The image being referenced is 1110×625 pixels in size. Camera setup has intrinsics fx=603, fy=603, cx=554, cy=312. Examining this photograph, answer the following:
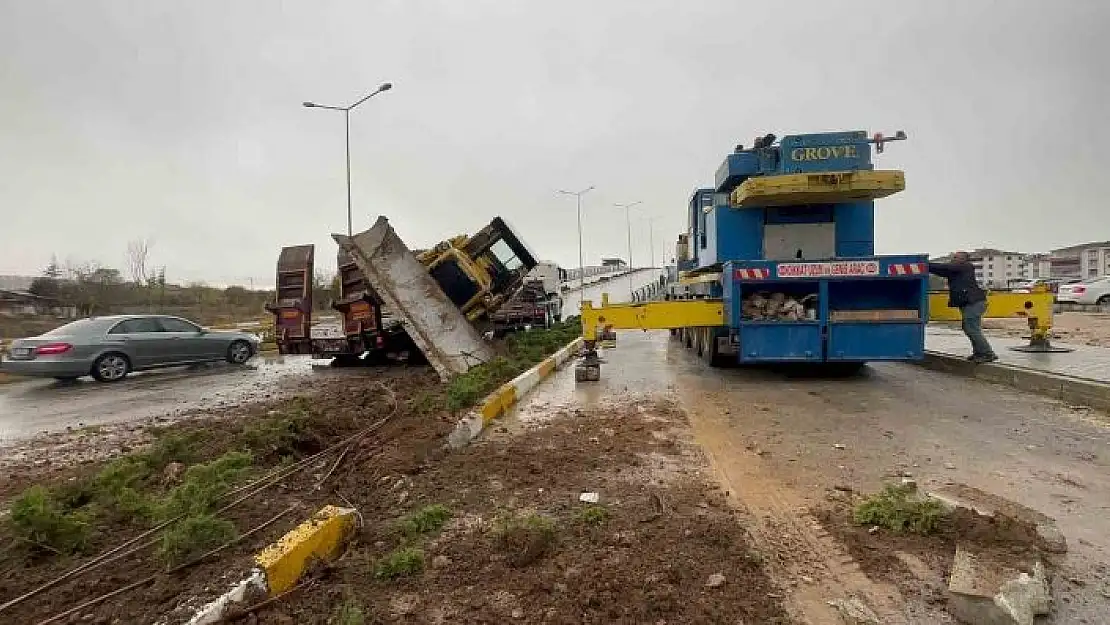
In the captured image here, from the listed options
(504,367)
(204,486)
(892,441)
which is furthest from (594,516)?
(504,367)

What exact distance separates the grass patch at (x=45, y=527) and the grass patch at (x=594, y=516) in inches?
112

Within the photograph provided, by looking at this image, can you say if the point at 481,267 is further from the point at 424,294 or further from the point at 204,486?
the point at 204,486

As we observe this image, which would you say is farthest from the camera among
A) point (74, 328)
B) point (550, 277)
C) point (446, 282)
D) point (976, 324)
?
point (550, 277)

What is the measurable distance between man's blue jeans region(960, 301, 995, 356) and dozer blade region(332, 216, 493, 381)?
7.27 m

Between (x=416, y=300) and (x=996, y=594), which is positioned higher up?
(x=416, y=300)

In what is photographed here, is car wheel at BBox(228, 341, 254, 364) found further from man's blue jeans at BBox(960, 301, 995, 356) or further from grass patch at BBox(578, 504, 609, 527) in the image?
man's blue jeans at BBox(960, 301, 995, 356)

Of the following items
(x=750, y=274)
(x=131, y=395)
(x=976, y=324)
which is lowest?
(x=131, y=395)

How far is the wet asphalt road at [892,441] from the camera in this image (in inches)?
138

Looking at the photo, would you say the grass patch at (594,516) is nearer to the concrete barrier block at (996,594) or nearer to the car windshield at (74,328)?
the concrete barrier block at (996,594)

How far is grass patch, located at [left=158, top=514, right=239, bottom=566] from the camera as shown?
3.09 meters

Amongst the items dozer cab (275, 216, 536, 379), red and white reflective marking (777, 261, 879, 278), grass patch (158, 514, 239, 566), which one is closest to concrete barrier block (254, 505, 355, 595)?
grass patch (158, 514, 239, 566)

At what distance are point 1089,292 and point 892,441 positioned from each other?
26281 mm

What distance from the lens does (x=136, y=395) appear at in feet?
31.8

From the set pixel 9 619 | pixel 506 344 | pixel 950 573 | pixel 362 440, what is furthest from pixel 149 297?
pixel 950 573
